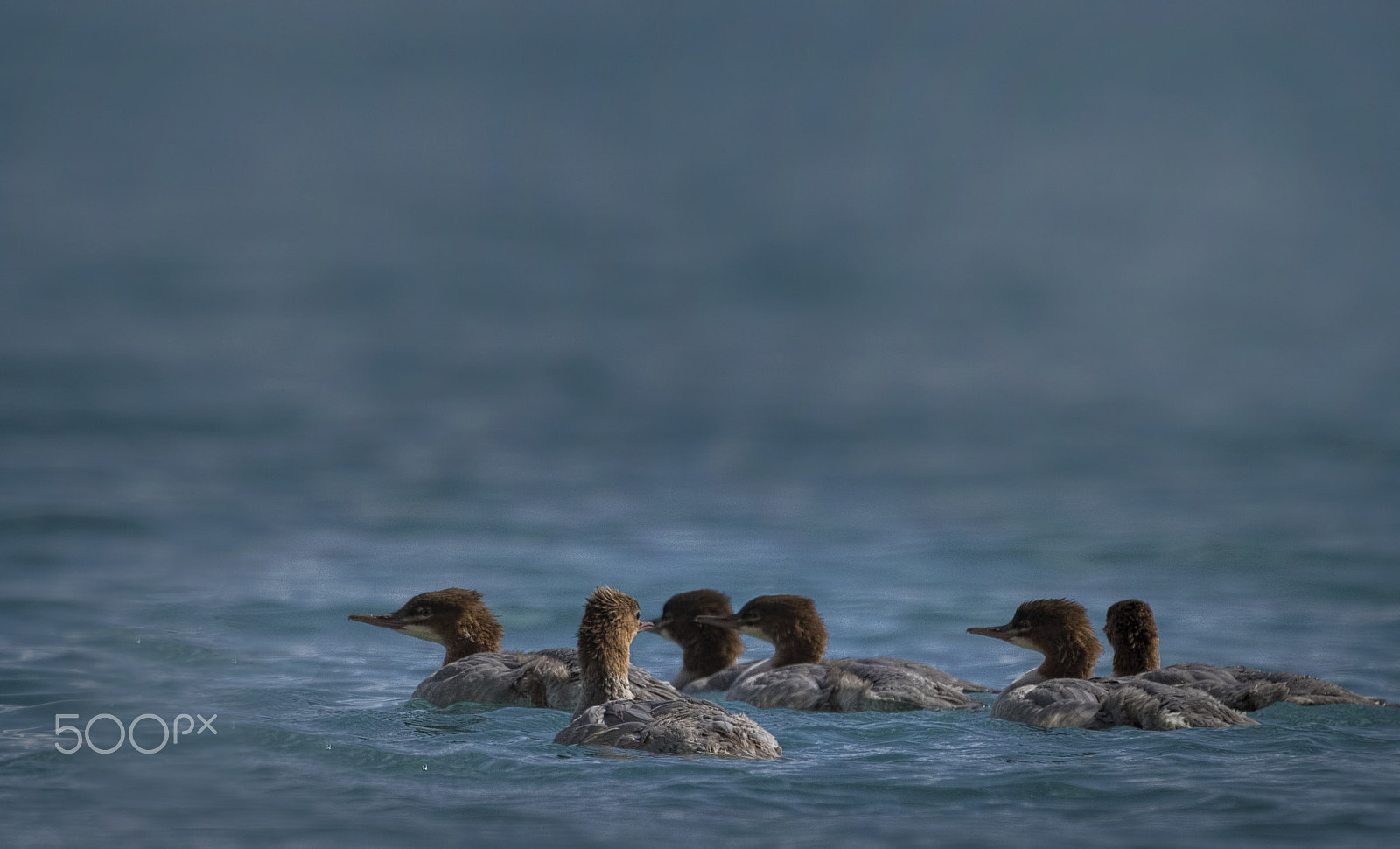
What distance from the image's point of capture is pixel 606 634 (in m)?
8.91

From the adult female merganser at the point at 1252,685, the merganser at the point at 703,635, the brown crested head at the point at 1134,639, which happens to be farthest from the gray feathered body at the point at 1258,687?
the merganser at the point at 703,635

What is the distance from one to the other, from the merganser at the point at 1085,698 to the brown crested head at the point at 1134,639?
0.14 metres

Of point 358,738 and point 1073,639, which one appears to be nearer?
point 358,738

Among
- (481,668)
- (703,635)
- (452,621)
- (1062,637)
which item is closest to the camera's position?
(481,668)

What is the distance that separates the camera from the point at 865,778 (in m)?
7.42

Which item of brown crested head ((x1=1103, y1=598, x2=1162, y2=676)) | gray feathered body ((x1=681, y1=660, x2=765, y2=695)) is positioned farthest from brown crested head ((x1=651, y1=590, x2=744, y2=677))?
brown crested head ((x1=1103, y1=598, x2=1162, y2=676))

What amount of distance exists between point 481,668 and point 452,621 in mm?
969

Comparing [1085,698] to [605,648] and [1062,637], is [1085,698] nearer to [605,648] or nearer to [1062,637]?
[1062,637]

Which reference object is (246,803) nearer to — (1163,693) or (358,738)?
(358,738)

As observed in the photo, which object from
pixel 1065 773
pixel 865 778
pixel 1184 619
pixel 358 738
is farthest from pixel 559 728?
pixel 1184 619

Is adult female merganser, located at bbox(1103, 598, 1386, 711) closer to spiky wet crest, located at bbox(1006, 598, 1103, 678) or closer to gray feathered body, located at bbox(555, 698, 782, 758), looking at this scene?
spiky wet crest, located at bbox(1006, 598, 1103, 678)

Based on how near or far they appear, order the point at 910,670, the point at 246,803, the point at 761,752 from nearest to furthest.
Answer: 1. the point at 246,803
2. the point at 761,752
3. the point at 910,670

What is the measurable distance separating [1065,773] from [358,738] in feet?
11.3

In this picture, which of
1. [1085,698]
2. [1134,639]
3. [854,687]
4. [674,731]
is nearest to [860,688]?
[854,687]
